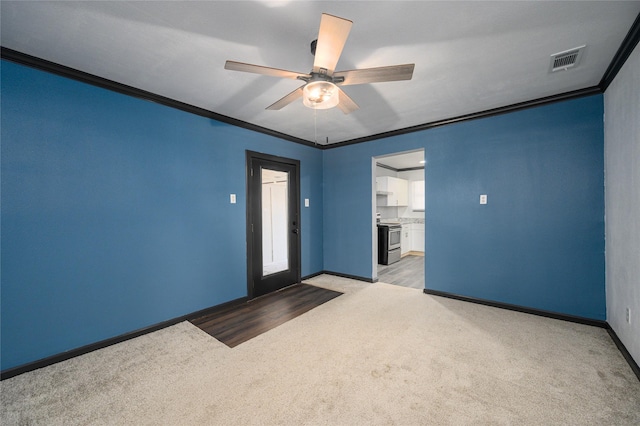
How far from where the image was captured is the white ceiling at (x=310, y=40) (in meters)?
1.66

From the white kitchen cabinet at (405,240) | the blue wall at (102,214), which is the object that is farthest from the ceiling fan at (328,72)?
the white kitchen cabinet at (405,240)

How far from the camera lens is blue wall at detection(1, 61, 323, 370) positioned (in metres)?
2.10

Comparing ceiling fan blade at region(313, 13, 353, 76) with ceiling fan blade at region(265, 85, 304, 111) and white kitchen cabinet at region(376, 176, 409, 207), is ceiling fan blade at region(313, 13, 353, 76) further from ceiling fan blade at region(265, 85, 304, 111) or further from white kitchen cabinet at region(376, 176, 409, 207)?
white kitchen cabinet at region(376, 176, 409, 207)

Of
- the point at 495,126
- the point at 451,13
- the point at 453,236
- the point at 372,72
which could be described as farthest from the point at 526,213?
the point at 372,72

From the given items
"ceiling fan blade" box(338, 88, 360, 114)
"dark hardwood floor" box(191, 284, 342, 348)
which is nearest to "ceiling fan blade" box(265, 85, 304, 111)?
"ceiling fan blade" box(338, 88, 360, 114)

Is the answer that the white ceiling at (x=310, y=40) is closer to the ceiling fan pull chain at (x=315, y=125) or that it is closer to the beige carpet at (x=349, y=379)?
the ceiling fan pull chain at (x=315, y=125)

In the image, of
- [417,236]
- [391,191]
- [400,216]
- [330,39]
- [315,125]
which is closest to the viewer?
[330,39]

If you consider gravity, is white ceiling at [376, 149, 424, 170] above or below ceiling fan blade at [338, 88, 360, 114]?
above

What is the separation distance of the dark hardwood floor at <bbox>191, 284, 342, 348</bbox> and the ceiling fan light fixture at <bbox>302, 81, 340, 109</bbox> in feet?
7.85

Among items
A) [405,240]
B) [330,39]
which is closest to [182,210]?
[330,39]

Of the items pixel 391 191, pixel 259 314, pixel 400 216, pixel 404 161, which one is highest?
pixel 404 161

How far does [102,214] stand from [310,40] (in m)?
2.53

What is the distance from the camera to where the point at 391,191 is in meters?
6.81

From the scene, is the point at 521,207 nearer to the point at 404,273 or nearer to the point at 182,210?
the point at 404,273
